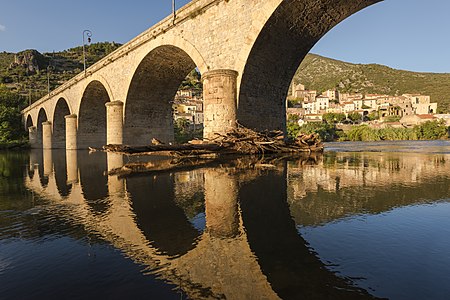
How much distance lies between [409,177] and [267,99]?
906 centimetres

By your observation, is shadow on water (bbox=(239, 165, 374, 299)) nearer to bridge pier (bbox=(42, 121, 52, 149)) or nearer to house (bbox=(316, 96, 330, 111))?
bridge pier (bbox=(42, 121, 52, 149))

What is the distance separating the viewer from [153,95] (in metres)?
22.5

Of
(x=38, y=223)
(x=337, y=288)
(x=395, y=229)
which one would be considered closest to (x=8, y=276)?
(x=38, y=223)

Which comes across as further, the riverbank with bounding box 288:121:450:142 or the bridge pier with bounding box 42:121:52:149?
the riverbank with bounding box 288:121:450:142

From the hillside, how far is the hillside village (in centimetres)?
648

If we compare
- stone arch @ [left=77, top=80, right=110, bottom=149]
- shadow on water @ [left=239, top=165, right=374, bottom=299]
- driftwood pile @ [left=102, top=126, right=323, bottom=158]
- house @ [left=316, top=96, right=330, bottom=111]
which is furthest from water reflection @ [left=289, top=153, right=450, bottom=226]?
house @ [left=316, top=96, right=330, bottom=111]

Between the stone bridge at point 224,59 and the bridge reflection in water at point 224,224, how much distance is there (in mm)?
7245

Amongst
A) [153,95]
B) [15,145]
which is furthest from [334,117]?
[15,145]

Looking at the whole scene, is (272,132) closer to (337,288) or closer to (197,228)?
(197,228)

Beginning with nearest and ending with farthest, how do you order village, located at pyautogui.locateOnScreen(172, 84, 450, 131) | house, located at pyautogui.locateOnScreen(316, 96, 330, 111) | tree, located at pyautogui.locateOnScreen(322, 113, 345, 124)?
village, located at pyautogui.locateOnScreen(172, 84, 450, 131) < tree, located at pyautogui.locateOnScreen(322, 113, 345, 124) < house, located at pyautogui.locateOnScreen(316, 96, 330, 111)

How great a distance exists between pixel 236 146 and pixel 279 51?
18.3ft

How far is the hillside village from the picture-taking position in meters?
83.7

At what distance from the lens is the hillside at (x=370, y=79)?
361 ft

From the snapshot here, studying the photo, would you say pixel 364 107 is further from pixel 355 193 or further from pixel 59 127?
pixel 355 193
